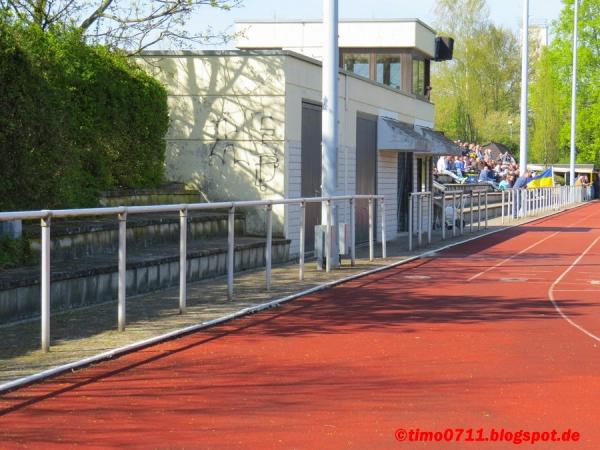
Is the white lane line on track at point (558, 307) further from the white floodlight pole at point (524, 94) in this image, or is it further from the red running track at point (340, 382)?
the white floodlight pole at point (524, 94)

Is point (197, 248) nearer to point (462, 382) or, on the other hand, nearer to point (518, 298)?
point (518, 298)

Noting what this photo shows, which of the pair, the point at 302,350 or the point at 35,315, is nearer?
the point at 302,350

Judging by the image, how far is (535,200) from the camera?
50594mm

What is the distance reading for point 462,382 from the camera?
9.09 m

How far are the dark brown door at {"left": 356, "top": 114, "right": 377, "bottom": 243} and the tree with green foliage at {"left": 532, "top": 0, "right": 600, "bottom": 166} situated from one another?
59.7 m

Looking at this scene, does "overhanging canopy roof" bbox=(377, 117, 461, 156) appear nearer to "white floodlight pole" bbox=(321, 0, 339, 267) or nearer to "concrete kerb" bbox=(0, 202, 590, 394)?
"white floodlight pole" bbox=(321, 0, 339, 267)

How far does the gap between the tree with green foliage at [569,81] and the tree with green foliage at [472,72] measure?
6.63m

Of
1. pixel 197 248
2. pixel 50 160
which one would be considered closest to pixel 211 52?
pixel 197 248

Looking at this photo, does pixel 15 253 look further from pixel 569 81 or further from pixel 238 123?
pixel 569 81

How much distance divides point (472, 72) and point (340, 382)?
89.1 m

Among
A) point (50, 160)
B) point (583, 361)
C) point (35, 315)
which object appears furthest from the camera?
point (50, 160)

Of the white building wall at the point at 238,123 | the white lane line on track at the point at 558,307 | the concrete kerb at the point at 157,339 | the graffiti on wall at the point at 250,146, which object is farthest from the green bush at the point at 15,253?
the graffiti on wall at the point at 250,146

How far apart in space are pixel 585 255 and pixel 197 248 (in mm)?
9999

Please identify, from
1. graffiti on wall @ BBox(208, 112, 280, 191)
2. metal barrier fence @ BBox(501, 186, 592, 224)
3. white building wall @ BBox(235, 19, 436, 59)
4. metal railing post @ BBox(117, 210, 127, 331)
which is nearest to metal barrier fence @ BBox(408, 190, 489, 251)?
graffiti on wall @ BBox(208, 112, 280, 191)
